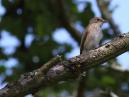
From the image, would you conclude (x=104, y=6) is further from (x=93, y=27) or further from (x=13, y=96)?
(x=13, y=96)

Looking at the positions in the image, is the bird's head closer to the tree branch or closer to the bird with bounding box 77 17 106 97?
the bird with bounding box 77 17 106 97

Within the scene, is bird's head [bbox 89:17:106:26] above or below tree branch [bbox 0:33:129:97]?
above

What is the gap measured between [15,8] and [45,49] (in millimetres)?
1045

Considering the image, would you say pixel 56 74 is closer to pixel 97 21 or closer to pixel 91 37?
pixel 91 37

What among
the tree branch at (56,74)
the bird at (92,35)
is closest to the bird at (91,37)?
the bird at (92,35)

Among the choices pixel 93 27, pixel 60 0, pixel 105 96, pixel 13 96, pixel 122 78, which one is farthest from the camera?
pixel 122 78

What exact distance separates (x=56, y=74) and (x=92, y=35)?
3.75 meters

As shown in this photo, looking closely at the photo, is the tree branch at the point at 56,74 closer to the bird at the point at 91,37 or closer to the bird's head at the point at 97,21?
the bird at the point at 91,37

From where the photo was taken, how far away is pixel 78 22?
8.98m

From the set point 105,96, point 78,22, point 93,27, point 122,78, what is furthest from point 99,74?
point 105,96

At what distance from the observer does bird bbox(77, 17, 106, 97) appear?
7302 millimetres

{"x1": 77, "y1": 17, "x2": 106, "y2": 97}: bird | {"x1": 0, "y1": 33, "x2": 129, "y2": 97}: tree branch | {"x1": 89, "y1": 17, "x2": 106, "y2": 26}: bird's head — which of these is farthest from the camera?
{"x1": 89, "y1": 17, "x2": 106, "y2": 26}: bird's head

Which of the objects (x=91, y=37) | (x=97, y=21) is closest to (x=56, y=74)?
(x=91, y=37)

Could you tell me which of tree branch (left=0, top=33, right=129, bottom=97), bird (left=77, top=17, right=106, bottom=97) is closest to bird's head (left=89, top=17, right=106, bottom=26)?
bird (left=77, top=17, right=106, bottom=97)
